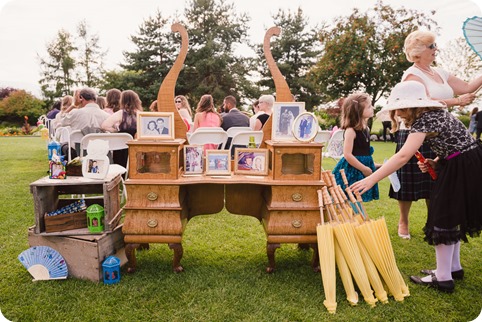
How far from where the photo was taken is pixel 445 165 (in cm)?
238

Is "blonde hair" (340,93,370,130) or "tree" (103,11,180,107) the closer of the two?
"blonde hair" (340,93,370,130)

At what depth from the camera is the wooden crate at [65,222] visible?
8.46 ft

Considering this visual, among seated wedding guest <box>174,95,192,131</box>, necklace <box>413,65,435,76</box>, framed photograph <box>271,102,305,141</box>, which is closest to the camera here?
framed photograph <box>271,102,305,141</box>

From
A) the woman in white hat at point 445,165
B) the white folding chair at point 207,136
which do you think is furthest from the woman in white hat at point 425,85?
the white folding chair at point 207,136

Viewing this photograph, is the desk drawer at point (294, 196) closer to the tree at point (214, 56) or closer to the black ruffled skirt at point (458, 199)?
the black ruffled skirt at point (458, 199)

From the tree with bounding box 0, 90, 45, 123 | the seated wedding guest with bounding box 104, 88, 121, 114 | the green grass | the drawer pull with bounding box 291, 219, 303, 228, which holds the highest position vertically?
the tree with bounding box 0, 90, 45, 123

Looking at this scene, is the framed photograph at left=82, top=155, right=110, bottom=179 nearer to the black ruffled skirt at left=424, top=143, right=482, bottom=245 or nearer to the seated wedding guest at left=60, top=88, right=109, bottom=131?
the seated wedding guest at left=60, top=88, right=109, bottom=131

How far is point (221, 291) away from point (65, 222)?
1.28m

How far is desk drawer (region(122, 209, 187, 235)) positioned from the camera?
2.59 m

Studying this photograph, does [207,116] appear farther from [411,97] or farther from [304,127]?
[411,97]

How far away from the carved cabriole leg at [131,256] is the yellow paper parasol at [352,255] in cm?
148

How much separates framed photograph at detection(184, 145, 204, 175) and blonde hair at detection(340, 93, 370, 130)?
4.35 feet

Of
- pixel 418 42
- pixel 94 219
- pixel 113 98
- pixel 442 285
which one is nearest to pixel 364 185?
pixel 442 285

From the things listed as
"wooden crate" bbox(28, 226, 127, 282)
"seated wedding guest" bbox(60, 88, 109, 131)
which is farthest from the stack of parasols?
"seated wedding guest" bbox(60, 88, 109, 131)
